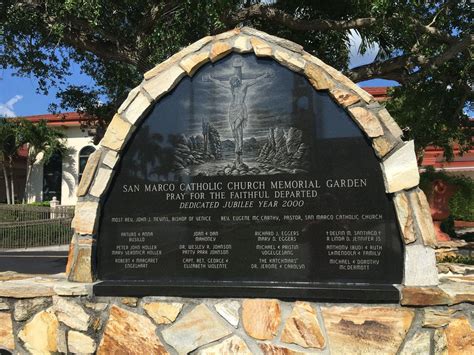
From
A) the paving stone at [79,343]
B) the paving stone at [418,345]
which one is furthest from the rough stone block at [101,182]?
the paving stone at [418,345]

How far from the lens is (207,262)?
3.99 m

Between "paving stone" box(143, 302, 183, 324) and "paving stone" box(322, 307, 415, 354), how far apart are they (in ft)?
4.01

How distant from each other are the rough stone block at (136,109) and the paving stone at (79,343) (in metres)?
1.90

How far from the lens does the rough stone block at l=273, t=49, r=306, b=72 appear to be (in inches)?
153

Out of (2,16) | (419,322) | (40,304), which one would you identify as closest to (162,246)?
(40,304)

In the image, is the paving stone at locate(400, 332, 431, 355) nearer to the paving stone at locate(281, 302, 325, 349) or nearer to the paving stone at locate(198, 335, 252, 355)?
the paving stone at locate(281, 302, 325, 349)

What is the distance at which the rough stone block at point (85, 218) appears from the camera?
410cm

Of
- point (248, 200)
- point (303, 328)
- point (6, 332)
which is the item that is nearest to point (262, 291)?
point (303, 328)

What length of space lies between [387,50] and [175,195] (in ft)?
30.0

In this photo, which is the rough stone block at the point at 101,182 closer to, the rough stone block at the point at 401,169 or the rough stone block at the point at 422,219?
the rough stone block at the point at 401,169

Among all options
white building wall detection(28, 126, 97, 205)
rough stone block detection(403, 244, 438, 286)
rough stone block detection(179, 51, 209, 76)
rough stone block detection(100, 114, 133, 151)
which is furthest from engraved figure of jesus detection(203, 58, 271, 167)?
white building wall detection(28, 126, 97, 205)

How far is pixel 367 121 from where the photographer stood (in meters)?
3.72

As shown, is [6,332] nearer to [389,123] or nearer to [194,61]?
[194,61]

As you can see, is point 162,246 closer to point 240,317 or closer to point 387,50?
point 240,317
